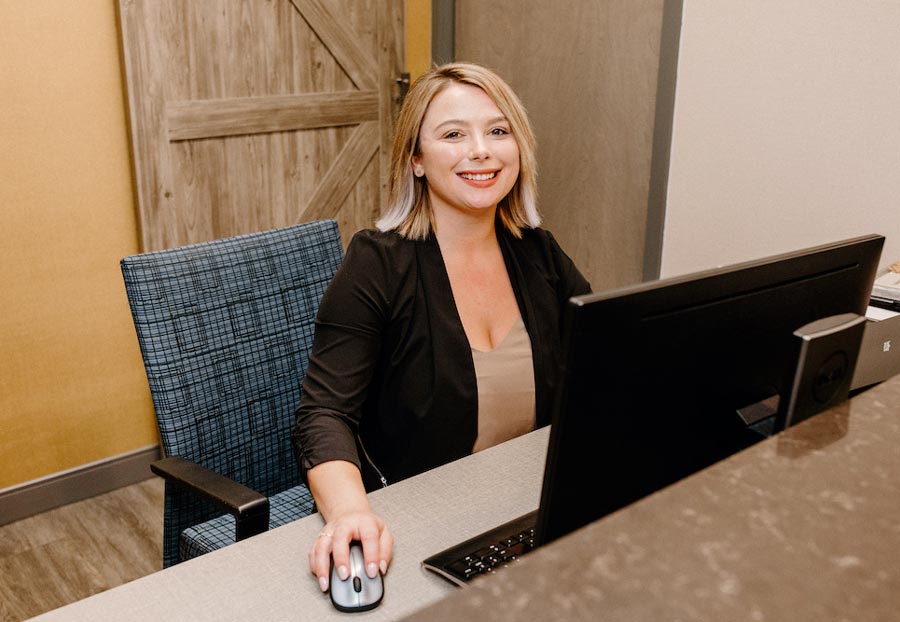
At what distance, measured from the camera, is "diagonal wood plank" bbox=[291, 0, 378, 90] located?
10.0 feet

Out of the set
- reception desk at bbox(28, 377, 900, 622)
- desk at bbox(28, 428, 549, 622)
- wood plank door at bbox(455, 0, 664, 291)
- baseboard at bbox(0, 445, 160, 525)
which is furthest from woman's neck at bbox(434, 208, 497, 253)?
baseboard at bbox(0, 445, 160, 525)

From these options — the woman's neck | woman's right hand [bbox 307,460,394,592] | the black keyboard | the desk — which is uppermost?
the woman's neck

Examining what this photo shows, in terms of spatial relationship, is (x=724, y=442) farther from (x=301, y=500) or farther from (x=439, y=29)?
(x=439, y=29)

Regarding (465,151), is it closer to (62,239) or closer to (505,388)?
(505,388)

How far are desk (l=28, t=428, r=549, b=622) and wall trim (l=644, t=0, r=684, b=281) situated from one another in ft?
5.51

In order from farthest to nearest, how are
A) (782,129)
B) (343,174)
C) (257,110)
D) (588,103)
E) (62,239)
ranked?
(343,174), (588,103), (257,110), (62,239), (782,129)

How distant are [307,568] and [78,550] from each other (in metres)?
1.75

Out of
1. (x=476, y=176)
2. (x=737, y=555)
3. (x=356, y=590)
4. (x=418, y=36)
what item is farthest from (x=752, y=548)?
(x=418, y=36)

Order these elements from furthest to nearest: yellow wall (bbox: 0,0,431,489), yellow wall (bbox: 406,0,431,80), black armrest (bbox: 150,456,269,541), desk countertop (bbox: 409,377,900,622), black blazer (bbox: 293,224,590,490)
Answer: yellow wall (bbox: 406,0,431,80)
yellow wall (bbox: 0,0,431,489)
black blazer (bbox: 293,224,590,490)
black armrest (bbox: 150,456,269,541)
desk countertop (bbox: 409,377,900,622)

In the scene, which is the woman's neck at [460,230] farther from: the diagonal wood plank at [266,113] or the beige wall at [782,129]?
the diagonal wood plank at [266,113]

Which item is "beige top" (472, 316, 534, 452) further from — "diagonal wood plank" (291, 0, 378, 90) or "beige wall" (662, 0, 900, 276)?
"diagonal wood plank" (291, 0, 378, 90)

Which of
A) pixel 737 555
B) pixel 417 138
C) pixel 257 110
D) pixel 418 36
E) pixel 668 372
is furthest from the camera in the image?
pixel 418 36

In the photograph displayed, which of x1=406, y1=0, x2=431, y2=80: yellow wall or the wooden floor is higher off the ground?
x1=406, y1=0, x2=431, y2=80: yellow wall

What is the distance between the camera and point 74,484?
2.88 metres
